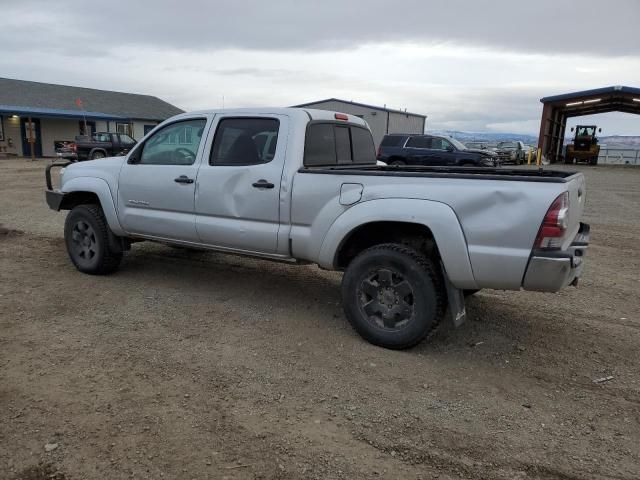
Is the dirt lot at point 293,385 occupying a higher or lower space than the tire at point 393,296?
lower

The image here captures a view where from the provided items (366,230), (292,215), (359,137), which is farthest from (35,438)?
(359,137)

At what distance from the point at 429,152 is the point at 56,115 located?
24.9 m

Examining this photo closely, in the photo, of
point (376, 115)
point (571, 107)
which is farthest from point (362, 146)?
point (571, 107)

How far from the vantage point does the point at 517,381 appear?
3.63 metres

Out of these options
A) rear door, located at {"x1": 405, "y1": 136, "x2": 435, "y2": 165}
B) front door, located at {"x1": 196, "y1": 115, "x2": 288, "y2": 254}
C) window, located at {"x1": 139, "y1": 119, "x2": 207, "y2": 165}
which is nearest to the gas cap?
front door, located at {"x1": 196, "y1": 115, "x2": 288, "y2": 254}

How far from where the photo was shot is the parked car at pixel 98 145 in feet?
84.5

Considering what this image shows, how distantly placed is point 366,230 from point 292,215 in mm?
655

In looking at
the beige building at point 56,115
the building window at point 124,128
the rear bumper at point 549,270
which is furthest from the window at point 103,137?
the rear bumper at point 549,270

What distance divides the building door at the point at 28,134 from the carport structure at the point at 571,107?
33.5 meters

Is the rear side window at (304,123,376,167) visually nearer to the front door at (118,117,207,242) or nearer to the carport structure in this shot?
the front door at (118,117,207,242)

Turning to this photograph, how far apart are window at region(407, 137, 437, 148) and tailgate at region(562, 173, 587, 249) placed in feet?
54.7

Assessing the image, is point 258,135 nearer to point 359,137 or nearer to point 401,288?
point 359,137

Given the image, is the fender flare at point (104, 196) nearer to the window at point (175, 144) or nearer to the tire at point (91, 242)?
the tire at point (91, 242)

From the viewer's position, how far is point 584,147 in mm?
35156
